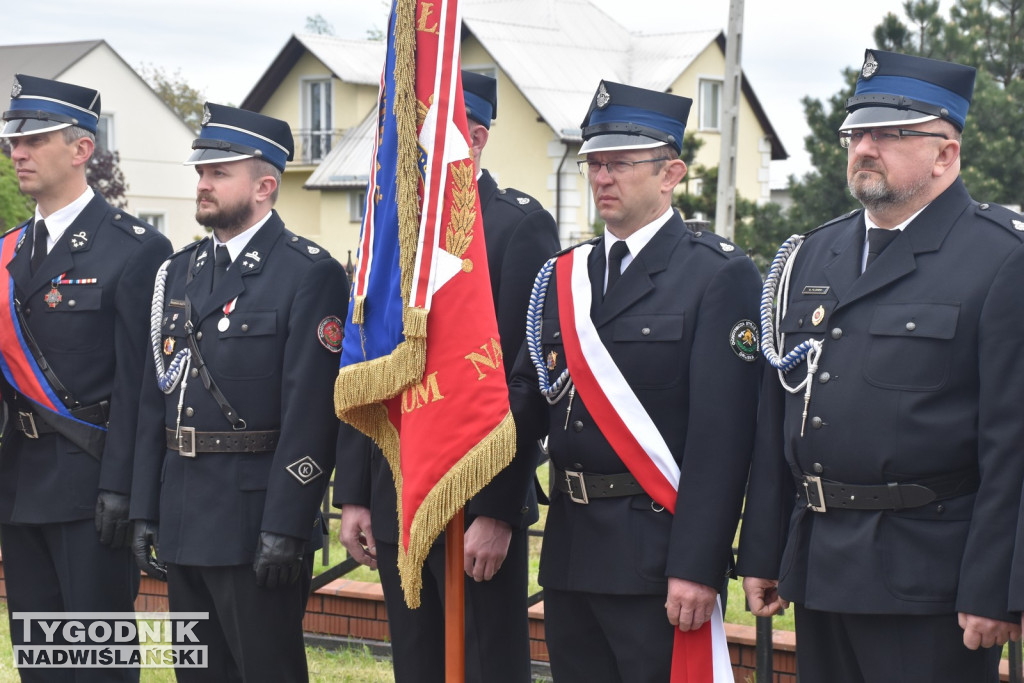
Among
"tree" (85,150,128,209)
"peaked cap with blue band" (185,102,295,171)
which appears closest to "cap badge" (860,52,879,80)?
"peaked cap with blue band" (185,102,295,171)

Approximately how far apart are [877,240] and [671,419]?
2.38ft

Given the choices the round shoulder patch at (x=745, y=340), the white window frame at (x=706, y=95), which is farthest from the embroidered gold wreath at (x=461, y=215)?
the white window frame at (x=706, y=95)

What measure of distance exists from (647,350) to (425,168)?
31.0 inches

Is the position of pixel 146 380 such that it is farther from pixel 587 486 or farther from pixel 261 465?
pixel 587 486

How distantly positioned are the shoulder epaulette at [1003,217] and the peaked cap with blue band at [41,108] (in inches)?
126

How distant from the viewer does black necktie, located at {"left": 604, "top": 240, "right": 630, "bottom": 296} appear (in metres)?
3.68

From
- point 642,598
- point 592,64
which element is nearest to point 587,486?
point 642,598

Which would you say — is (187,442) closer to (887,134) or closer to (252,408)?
(252,408)

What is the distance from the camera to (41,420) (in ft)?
15.1

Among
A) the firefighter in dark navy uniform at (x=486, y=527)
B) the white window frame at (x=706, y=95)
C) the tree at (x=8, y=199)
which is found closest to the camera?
the firefighter in dark navy uniform at (x=486, y=527)

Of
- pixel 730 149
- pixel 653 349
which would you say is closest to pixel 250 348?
pixel 653 349

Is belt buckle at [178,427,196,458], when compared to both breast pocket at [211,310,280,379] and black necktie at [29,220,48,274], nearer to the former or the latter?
breast pocket at [211,310,280,379]

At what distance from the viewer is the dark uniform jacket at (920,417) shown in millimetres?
2902

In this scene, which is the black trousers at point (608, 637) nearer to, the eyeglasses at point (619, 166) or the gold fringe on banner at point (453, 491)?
the gold fringe on banner at point (453, 491)
